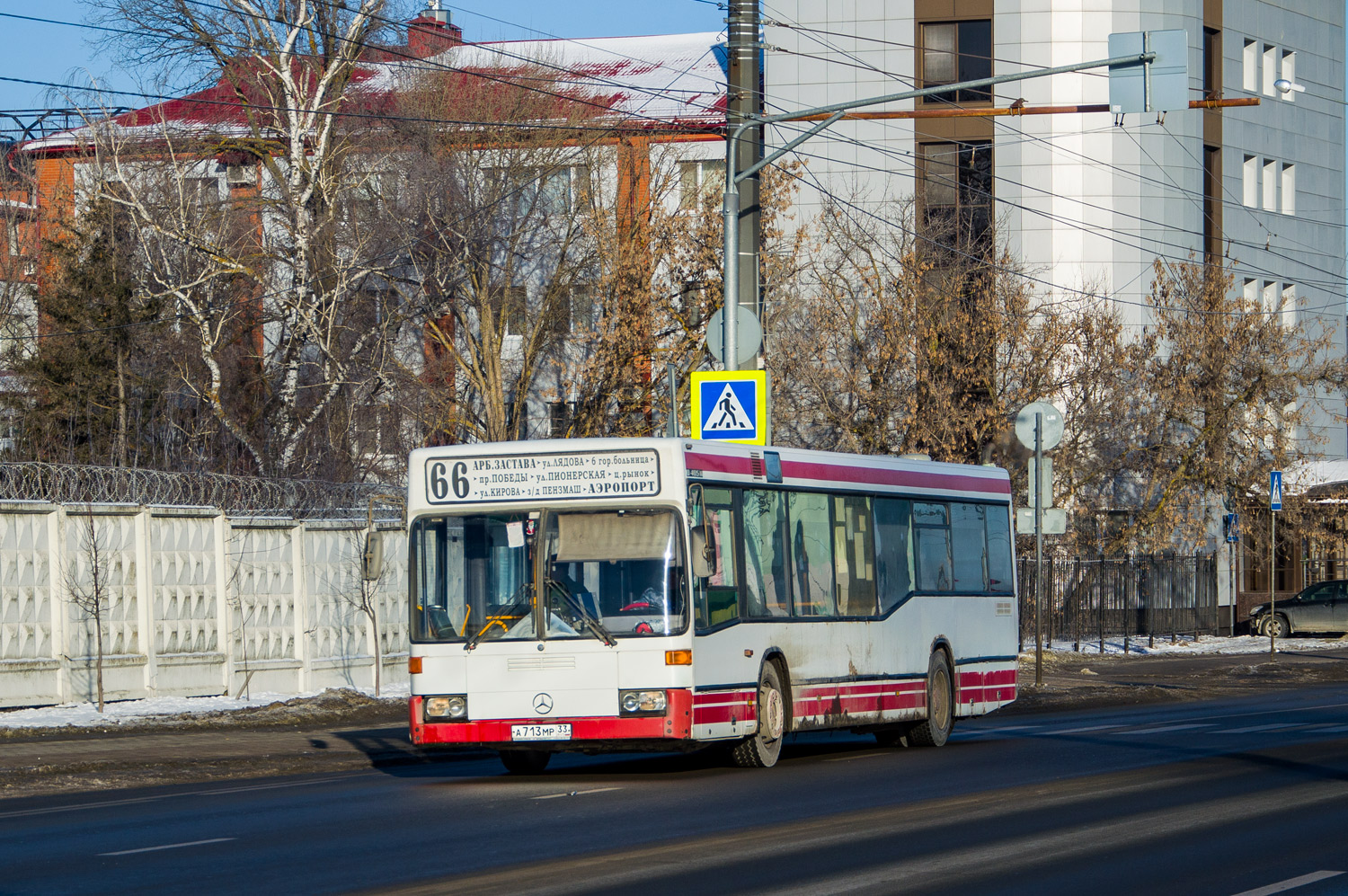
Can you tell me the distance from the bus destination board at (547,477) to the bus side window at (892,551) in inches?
154

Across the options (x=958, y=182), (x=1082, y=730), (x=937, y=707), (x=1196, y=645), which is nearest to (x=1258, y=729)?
(x=1082, y=730)

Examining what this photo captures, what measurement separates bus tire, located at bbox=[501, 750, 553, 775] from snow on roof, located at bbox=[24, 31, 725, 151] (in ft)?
65.2

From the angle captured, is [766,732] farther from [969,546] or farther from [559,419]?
[559,419]

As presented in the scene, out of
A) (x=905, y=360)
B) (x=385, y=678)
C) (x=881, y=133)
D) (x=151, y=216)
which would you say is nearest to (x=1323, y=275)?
(x=881, y=133)

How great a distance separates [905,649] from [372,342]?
23742mm

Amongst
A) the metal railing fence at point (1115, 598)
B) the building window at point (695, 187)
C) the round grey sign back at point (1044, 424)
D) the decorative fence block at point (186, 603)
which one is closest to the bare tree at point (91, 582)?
the decorative fence block at point (186, 603)

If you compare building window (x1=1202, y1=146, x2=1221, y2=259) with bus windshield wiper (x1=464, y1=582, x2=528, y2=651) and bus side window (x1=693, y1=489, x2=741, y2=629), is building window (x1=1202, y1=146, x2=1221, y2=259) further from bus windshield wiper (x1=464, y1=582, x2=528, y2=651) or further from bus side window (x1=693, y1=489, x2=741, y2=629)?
bus windshield wiper (x1=464, y1=582, x2=528, y2=651)

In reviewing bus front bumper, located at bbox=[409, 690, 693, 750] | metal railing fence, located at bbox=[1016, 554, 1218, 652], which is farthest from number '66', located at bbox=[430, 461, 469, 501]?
metal railing fence, located at bbox=[1016, 554, 1218, 652]

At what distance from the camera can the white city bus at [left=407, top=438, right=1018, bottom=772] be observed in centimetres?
1476

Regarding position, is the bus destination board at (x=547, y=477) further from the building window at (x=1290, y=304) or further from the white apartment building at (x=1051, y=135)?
the building window at (x=1290, y=304)

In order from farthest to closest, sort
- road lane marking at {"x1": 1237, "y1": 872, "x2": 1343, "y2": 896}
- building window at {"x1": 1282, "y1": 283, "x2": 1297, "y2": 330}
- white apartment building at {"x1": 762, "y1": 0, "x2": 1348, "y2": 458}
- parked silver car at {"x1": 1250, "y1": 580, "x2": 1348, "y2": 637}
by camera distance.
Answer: building window at {"x1": 1282, "y1": 283, "x2": 1297, "y2": 330} → white apartment building at {"x1": 762, "y1": 0, "x2": 1348, "y2": 458} → parked silver car at {"x1": 1250, "y1": 580, "x2": 1348, "y2": 637} → road lane marking at {"x1": 1237, "y1": 872, "x2": 1343, "y2": 896}

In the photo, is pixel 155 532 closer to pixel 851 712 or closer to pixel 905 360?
pixel 851 712

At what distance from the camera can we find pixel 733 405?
1945 cm

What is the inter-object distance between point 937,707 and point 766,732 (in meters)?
3.75
